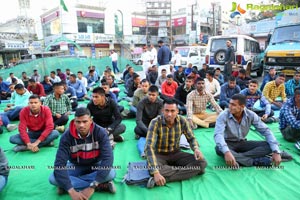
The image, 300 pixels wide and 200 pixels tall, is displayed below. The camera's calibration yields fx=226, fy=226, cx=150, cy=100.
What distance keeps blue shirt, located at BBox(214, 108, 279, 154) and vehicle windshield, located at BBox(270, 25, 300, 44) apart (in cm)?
660

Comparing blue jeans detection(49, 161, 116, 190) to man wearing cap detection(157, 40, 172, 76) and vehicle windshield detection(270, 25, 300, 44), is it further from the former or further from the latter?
vehicle windshield detection(270, 25, 300, 44)

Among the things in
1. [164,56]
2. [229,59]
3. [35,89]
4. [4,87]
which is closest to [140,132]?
[35,89]

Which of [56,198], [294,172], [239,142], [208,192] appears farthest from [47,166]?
[294,172]

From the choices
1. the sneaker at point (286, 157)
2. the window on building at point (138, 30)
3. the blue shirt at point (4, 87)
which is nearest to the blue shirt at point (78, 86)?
the blue shirt at point (4, 87)

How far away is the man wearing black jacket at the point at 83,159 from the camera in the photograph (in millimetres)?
2244

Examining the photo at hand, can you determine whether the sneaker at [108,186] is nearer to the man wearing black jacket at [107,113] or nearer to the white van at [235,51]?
the man wearing black jacket at [107,113]

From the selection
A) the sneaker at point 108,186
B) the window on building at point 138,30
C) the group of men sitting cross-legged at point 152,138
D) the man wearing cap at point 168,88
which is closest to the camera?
the group of men sitting cross-legged at point 152,138

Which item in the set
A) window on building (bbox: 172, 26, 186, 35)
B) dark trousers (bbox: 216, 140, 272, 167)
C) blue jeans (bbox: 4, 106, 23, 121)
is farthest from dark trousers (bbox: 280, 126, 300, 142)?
window on building (bbox: 172, 26, 186, 35)

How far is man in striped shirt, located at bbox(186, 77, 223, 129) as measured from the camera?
14.8 feet

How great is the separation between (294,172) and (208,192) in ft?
4.02

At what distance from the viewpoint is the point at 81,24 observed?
2438 cm

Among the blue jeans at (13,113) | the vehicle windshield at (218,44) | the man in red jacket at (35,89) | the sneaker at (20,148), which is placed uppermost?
the vehicle windshield at (218,44)

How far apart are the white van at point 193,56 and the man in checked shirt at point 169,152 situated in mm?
9832

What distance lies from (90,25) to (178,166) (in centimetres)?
2517
